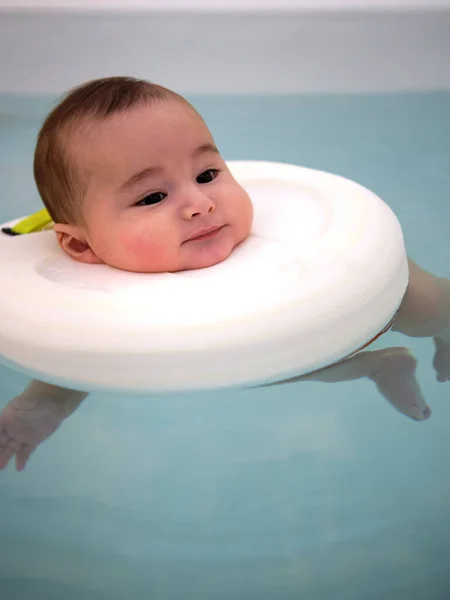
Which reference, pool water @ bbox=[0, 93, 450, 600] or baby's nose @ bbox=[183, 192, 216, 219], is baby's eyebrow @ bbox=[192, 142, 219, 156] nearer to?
baby's nose @ bbox=[183, 192, 216, 219]

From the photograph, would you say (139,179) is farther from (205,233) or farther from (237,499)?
(237,499)

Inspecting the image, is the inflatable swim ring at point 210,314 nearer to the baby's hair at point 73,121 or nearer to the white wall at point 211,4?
the baby's hair at point 73,121

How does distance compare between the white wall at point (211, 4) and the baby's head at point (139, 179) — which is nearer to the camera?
the baby's head at point (139, 179)


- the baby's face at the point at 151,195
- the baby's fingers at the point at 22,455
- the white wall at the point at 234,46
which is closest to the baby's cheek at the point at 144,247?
the baby's face at the point at 151,195

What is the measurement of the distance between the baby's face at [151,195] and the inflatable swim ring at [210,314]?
0.09 ft

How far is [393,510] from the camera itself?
2.65 feet

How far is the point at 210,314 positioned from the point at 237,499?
7.7 inches

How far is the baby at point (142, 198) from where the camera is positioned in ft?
3.09

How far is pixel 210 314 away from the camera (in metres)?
0.87

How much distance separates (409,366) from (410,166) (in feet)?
2.24

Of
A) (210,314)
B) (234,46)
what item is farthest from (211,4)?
(210,314)

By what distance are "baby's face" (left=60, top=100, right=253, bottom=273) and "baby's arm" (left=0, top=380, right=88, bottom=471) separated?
0.17 m

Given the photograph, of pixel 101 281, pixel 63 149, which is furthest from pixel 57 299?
pixel 63 149

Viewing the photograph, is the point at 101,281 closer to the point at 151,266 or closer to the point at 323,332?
the point at 151,266
